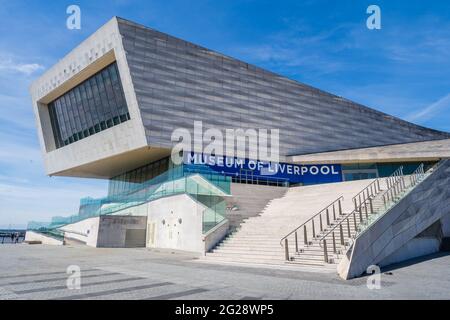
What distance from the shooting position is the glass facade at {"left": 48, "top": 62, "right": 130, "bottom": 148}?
31.2 metres

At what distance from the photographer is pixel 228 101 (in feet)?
107

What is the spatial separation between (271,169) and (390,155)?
1143 centimetres

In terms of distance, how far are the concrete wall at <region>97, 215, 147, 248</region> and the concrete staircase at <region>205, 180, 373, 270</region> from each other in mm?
9729

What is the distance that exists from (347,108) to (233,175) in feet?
68.5

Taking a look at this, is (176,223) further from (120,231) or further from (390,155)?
(390,155)

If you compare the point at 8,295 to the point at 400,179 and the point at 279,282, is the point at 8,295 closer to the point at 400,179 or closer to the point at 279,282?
the point at 279,282

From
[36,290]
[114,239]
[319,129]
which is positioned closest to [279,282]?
[36,290]

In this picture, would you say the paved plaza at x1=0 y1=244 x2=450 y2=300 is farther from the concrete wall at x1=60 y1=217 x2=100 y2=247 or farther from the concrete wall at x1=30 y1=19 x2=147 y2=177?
the concrete wall at x1=30 y1=19 x2=147 y2=177

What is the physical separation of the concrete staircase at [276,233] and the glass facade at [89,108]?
18.1 m

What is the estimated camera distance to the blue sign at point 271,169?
30078 millimetres

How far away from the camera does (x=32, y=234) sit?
3462 cm
